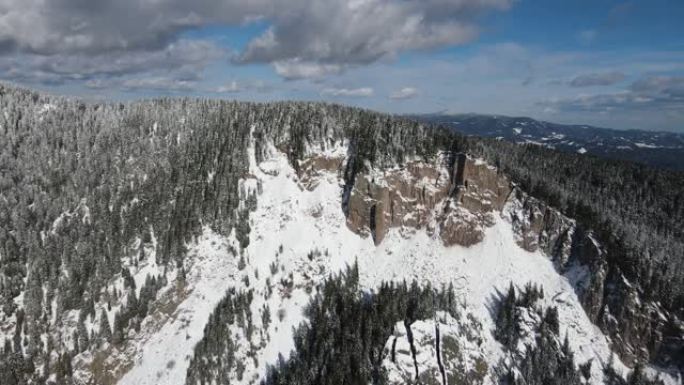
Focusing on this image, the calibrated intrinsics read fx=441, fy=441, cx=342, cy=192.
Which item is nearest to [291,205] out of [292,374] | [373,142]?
[373,142]

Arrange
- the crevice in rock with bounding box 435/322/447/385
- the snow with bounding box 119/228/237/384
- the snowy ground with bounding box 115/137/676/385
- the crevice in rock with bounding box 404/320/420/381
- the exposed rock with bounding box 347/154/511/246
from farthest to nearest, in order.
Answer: the exposed rock with bounding box 347/154/511/246 < the snowy ground with bounding box 115/137/676/385 < the snow with bounding box 119/228/237/384 < the crevice in rock with bounding box 404/320/420/381 < the crevice in rock with bounding box 435/322/447/385

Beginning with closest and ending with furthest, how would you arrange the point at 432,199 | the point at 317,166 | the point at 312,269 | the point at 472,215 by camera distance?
the point at 312,269
the point at 472,215
the point at 432,199
the point at 317,166

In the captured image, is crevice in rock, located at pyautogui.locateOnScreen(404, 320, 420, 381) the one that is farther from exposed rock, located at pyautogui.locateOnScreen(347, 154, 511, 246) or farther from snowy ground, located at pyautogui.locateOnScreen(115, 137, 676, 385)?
exposed rock, located at pyautogui.locateOnScreen(347, 154, 511, 246)

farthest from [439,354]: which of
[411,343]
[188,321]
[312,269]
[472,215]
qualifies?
[188,321]

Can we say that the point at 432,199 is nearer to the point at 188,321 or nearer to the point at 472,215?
the point at 472,215

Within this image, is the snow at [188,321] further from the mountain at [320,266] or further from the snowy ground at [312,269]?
the mountain at [320,266]

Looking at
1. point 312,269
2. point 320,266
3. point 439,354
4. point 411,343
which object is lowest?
point 439,354

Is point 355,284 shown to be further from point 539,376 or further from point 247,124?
point 247,124

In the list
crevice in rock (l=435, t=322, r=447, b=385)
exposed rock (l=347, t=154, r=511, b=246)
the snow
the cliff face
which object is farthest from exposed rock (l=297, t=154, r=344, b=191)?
crevice in rock (l=435, t=322, r=447, b=385)
